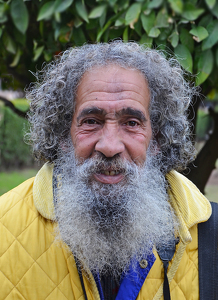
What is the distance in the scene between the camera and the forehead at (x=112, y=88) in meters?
2.11

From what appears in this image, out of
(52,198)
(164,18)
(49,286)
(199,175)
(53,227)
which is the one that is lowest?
(199,175)

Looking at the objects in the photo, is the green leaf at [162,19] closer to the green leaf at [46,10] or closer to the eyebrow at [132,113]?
the eyebrow at [132,113]

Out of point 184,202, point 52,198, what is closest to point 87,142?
point 52,198

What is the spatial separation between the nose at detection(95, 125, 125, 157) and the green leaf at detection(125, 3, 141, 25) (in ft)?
2.19

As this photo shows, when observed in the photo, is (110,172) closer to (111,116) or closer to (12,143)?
(111,116)

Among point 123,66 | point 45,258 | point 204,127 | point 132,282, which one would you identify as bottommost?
point 204,127

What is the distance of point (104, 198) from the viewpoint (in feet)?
6.69

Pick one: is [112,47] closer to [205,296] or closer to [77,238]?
[77,238]

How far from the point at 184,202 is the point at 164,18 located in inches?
46.4

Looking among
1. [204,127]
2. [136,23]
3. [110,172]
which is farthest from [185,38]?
[204,127]

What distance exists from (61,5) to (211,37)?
3.19ft

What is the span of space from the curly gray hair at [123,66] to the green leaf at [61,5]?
0.35 meters

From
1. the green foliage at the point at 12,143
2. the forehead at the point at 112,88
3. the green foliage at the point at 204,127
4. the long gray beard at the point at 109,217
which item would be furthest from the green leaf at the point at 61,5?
the green foliage at the point at 12,143

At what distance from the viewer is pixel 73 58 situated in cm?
238
